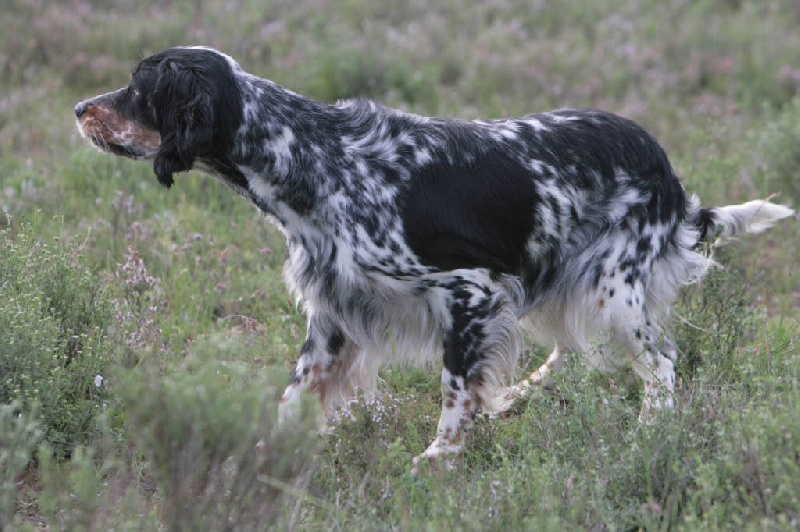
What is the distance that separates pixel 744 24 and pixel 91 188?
638 cm

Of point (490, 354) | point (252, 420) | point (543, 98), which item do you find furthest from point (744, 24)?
point (252, 420)

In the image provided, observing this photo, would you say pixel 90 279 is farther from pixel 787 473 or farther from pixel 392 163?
pixel 787 473

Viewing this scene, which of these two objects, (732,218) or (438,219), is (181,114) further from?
(732,218)

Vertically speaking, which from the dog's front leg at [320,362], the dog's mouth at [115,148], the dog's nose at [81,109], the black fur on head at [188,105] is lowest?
the dog's front leg at [320,362]

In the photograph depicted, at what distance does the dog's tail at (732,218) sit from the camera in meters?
→ 4.81

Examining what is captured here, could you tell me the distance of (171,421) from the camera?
285 centimetres

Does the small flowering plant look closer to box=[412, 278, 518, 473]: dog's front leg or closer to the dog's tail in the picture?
box=[412, 278, 518, 473]: dog's front leg

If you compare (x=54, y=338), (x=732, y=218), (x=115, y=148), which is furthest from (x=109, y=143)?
(x=732, y=218)

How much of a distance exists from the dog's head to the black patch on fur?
776mm

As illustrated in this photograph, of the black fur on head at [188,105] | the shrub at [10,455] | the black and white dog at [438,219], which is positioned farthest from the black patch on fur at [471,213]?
the shrub at [10,455]

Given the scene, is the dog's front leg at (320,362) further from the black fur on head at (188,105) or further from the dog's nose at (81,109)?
the dog's nose at (81,109)

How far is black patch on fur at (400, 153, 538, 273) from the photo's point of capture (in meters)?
4.08

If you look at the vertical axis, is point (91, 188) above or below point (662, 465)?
below

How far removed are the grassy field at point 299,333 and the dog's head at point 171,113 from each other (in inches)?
26.6
